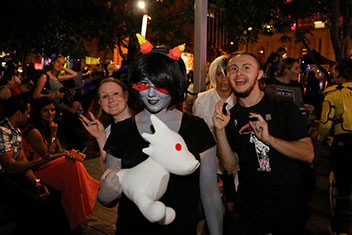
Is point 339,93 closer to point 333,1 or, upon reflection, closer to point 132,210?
point 132,210

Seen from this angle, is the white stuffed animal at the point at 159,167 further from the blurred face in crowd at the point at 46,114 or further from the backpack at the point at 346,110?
the blurred face in crowd at the point at 46,114

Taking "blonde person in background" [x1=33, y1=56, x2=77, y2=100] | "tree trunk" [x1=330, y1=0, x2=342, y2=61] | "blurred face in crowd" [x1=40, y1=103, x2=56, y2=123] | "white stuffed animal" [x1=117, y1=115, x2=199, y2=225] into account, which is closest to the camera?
"white stuffed animal" [x1=117, y1=115, x2=199, y2=225]

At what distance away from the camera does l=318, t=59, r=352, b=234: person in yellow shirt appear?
13.4ft

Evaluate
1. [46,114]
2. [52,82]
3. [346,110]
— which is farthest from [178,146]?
[52,82]

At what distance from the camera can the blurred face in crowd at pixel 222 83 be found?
4.07 meters

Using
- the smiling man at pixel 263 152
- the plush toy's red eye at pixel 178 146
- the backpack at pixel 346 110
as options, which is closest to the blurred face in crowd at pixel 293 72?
the backpack at pixel 346 110

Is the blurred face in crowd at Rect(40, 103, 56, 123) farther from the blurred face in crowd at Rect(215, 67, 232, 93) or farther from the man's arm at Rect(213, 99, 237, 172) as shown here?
the man's arm at Rect(213, 99, 237, 172)

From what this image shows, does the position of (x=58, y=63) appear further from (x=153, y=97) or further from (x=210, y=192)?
(x=210, y=192)

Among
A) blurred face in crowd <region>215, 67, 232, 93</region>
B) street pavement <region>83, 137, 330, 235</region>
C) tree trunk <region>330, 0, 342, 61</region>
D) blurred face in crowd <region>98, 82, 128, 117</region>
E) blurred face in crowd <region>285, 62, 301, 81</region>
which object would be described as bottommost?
street pavement <region>83, 137, 330, 235</region>

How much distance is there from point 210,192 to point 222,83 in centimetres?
223

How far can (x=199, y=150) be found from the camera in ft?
6.55

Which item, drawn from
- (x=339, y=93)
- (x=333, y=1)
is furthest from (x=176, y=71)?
(x=333, y=1)

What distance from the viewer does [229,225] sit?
2.76m

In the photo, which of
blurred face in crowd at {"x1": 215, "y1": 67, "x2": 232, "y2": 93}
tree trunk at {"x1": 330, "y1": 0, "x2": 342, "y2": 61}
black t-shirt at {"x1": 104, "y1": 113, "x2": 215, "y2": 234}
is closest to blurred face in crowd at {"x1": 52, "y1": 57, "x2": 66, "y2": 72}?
blurred face in crowd at {"x1": 215, "y1": 67, "x2": 232, "y2": 93}
